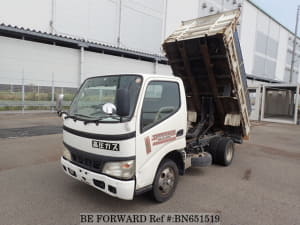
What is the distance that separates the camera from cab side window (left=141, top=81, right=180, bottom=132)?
2.95 m

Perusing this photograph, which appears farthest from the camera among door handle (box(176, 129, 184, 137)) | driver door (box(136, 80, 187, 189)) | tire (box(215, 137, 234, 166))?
tire (box(215, 137, 234, 166))

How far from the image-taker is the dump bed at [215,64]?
4371 mm

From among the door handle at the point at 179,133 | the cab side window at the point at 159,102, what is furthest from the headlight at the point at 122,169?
the door handle at the point at 179,133

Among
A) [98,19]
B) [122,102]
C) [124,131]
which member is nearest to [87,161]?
[124,131]

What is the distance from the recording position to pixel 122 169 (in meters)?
2.69

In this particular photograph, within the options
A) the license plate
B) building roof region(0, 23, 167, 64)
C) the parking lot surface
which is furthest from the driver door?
building roof region(0, 23, 167, 64)

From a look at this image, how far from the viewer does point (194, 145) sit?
487 cm

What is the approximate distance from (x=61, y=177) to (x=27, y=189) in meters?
0.67

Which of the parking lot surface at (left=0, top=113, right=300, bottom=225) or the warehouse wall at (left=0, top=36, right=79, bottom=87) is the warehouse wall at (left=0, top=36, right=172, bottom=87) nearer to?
the warehouse wall at (left=0, top=36, right=79, bottom=87)

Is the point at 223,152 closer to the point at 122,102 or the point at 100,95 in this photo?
the point at 100,95

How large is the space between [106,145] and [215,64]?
10.6 feet

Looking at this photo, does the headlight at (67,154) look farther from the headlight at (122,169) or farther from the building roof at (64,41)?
the building roof at (64,41)

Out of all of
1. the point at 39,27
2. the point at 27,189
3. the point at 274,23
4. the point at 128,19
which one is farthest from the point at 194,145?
the point at 274,23

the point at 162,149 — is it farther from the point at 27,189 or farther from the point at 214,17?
the point at 214,17
